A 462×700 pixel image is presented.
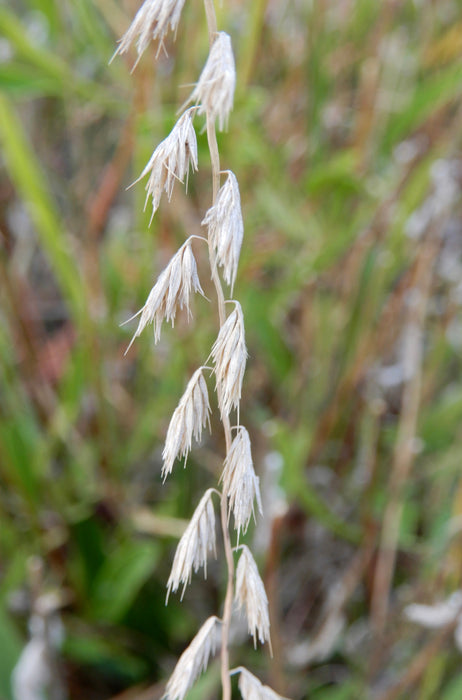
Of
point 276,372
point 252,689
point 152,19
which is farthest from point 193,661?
point 276,372

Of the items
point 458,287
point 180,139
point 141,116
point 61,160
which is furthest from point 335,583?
point 61,160

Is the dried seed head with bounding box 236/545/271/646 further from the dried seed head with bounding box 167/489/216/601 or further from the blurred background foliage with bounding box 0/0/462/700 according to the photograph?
the blurred background foliage with bounding box 0/0/462/700

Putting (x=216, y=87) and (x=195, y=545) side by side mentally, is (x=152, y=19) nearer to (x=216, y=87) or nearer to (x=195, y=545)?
(x=216, y=87)

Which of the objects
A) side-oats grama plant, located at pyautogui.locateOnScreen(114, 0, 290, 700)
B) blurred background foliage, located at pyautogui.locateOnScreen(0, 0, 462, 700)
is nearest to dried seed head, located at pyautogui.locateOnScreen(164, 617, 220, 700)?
side-oats grama plant, located at pyautogui.locateOnScreen(114, 0, 290, 700)

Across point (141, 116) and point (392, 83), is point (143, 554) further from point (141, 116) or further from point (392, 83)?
point (392, 83)

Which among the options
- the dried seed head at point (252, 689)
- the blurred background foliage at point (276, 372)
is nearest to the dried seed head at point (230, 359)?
the dried seed head at point (252, 689)

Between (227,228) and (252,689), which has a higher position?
(227,228)

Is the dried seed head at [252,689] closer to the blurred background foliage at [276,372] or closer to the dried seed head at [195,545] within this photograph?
the dried seed head at [195,545]
